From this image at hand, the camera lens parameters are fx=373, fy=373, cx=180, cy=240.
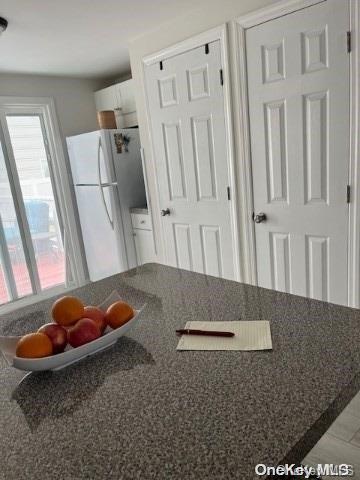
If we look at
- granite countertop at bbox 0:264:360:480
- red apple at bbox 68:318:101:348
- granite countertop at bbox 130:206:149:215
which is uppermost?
red apple at bbox 68:318:101:348

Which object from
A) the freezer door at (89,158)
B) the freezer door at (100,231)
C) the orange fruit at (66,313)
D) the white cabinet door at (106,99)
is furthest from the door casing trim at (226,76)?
the orange fruit at (66,313)

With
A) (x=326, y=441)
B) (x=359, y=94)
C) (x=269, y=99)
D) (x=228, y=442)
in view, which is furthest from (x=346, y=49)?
(x=228, y=442)

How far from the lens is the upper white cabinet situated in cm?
350

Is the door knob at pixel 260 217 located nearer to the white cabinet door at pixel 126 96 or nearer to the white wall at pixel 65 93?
the white cabinet door at pixel 126 96

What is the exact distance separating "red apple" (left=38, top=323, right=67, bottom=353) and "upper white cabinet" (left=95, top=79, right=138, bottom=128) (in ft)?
9.62

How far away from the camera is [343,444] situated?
0.93 meters

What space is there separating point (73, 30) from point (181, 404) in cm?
257

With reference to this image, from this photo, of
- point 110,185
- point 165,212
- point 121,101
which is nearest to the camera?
point 165,212

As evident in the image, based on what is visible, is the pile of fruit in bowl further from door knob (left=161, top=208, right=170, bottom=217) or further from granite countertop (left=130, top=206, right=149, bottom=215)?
granite countertop (left=130, top=206, right=149, bottom=215)

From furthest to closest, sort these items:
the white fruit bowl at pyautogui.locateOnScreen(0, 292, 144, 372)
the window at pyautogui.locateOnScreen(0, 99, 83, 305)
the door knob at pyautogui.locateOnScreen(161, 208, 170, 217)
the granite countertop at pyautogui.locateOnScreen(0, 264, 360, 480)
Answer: the window at pyautogui.locateOnScreen(0, 99, 83, 305), the door knob at pyautogui.locateOnScreen(161, 208, 170, 217), the white fruit bowl at pyautogui.locateOnScreen(0, 292, 144, 372), the granite countertop at pyautogui.locateOnScreen(0, 264, 360, 480)

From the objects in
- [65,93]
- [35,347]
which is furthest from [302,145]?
[65,93]

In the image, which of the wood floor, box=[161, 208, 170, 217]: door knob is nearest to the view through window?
box=[161, 208, 170, 217]: door knob

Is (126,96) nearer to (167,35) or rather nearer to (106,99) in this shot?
(106,99)

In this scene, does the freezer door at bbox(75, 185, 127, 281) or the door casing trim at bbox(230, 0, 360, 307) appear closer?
the door casing trim at bbox(230, 0, 360, 307)
